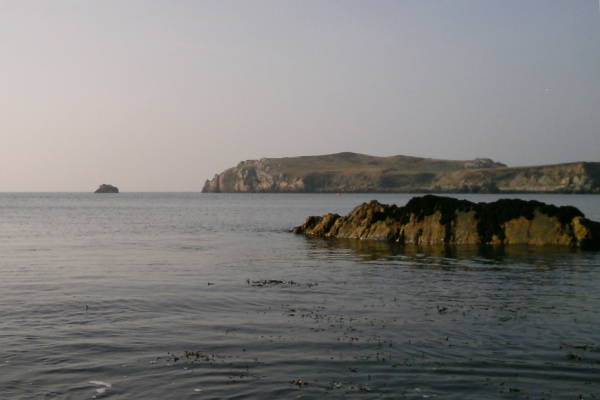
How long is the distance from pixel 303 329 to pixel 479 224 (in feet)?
80.4

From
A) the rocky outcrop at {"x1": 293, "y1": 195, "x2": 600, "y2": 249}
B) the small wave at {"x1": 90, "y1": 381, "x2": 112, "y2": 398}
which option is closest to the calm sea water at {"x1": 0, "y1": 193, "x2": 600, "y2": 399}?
the small wave at {"x1": 90, "y1": 381, "x2": 112, "y2": 398}

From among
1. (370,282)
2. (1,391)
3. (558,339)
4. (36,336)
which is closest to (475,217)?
(370,282)

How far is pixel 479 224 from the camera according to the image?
119 feet

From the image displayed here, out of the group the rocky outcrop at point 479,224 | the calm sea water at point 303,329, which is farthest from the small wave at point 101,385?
the rocky outcrop at point 479,224

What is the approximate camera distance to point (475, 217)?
36.7 m

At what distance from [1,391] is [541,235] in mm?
31001

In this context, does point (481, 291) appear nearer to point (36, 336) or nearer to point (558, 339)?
point (558, 339)

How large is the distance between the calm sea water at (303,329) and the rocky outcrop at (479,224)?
5676 millimetres

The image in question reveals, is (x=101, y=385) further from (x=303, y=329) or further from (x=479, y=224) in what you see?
(x=479, y=224)

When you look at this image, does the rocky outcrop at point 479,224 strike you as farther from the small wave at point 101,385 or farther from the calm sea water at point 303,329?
the small wave at point 101,385

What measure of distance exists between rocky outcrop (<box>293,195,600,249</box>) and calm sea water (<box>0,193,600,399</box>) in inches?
223

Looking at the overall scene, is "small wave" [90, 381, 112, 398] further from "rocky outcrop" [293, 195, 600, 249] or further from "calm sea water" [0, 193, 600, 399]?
"rocky outcrop" [293, 195, 600, 249]

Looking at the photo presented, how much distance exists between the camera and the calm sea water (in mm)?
10352

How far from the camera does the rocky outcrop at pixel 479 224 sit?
3391 centimetres
